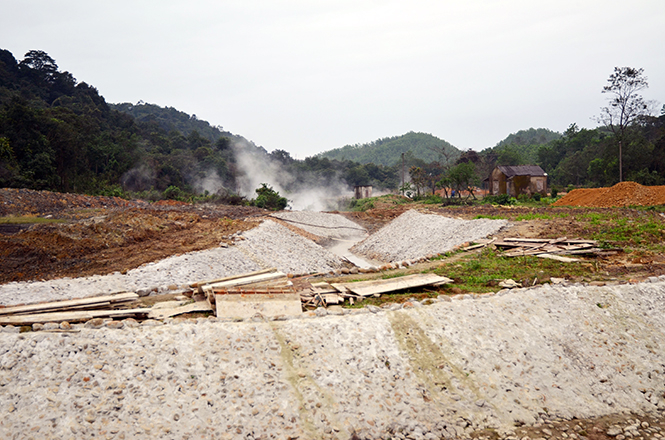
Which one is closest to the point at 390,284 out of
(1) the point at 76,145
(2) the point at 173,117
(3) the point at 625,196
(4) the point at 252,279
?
(4) the point at 252,279

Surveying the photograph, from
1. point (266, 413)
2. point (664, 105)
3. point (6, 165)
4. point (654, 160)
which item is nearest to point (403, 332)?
point (266, 413)

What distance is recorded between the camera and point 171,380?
19.4ft

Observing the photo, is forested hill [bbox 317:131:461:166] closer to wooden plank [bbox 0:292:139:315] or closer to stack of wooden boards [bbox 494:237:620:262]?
stack of wooden boards [bbox 494:237:620:262]

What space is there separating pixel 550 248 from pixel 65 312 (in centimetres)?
1307

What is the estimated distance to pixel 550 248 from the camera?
13422mm

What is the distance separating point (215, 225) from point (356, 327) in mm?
15260

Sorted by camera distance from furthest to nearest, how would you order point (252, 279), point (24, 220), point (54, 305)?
point (24, 220) < point (252, 279) < point (54, 305)

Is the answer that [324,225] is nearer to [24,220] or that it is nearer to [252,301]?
[24,220]

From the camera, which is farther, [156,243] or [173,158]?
[173,158]

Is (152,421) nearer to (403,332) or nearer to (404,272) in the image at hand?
(403,332)

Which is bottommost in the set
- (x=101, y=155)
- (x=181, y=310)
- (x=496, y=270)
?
(x=496, y=270)

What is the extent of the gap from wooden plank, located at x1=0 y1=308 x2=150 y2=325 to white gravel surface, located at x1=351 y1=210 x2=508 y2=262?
11.3 m

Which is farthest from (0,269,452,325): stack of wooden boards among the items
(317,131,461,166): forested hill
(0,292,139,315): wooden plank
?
(317,131,461,166): forested hill

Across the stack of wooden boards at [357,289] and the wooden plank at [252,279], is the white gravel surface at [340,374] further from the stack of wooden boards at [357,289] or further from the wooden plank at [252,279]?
the wooden plank at [252,279]
